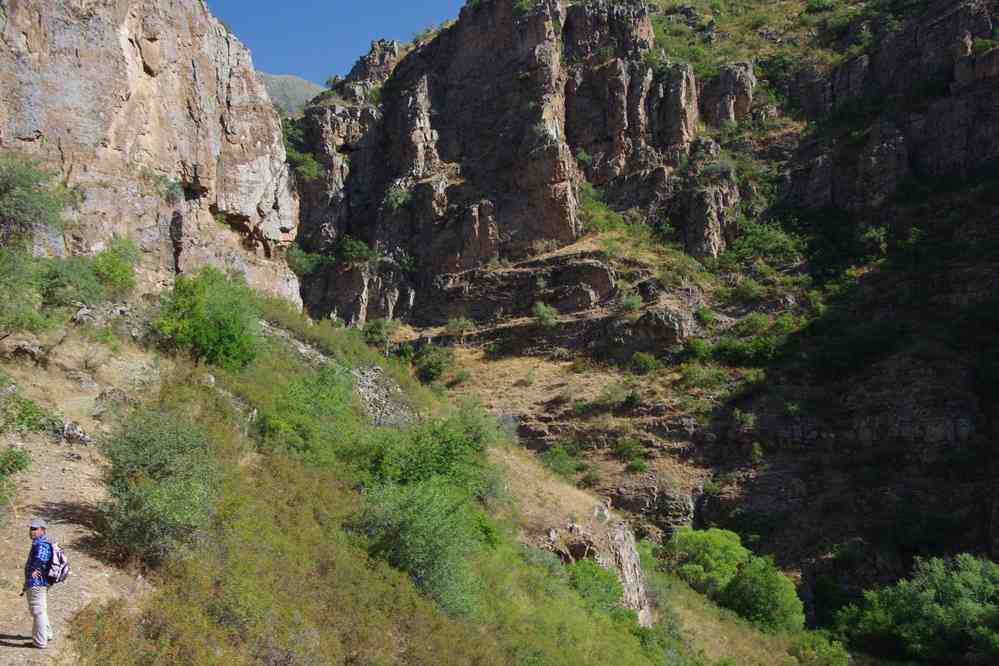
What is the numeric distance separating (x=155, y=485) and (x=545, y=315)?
2620 centimetres

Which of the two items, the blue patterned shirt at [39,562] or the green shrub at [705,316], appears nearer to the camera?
the blue patterned shirt at [39,562]

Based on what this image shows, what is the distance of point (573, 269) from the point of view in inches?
1396

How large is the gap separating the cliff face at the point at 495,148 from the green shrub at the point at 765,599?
18078mm

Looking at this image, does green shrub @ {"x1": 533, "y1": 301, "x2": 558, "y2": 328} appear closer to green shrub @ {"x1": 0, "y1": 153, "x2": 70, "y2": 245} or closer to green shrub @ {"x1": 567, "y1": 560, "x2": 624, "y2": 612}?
green shrub @ {"x1": 567, "y1": 560, "x2": 624, "y2": 612}

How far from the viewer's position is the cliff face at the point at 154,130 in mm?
16047

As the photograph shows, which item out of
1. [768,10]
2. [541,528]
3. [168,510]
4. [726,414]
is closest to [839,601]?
[726,414]

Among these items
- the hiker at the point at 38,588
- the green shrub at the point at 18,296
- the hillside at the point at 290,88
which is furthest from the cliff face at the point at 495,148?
the hillside at the point at 290,88

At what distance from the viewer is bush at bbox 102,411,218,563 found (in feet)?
27.4

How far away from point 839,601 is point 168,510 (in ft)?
67.1

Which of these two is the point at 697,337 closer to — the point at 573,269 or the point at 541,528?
the point at 573,269

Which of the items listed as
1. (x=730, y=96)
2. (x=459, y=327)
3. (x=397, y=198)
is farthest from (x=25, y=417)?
(x=730, y=96)

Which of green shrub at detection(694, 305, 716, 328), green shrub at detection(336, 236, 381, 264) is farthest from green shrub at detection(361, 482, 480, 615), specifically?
green shrub at detection(336, 236, 381, 264)

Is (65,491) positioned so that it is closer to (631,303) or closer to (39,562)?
(39,562)

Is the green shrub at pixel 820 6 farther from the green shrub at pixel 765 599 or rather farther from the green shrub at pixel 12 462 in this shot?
the green shrub at pixel 12 462
